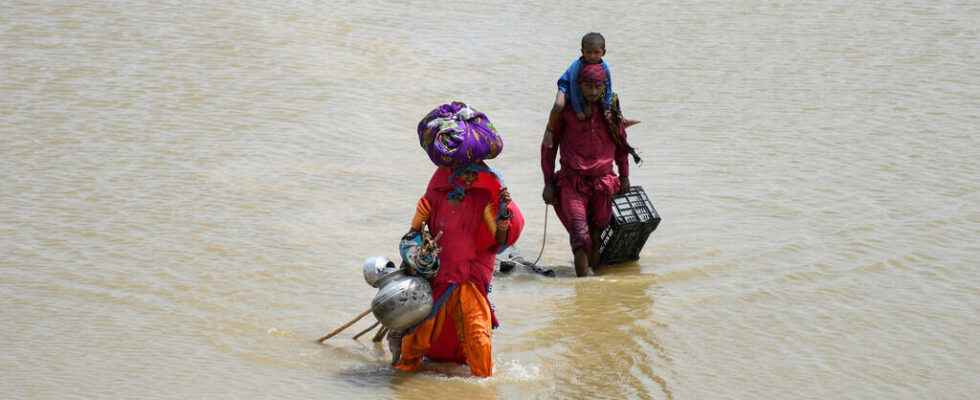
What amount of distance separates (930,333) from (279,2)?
39.6 feet

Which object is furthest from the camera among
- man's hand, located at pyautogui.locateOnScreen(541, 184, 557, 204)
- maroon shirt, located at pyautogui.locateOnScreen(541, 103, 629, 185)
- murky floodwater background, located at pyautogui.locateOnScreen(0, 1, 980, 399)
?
man's hand, located at pyautogui.locateOnScreen(541, 184, 557, 204)

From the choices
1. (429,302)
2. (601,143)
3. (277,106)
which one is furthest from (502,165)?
(429,302)

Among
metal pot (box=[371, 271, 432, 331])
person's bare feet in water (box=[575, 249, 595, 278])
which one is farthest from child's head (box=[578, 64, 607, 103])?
metal pot (box=[371, 271, 432, 331])

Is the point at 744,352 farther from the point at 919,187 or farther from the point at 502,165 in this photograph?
the point at 502,165

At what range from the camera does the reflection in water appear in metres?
7.70

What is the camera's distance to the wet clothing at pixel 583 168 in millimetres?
9664

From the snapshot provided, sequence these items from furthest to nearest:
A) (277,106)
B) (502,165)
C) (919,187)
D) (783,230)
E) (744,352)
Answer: (277,106) < (502,165) < (919,187) < (783,230) < (744,352)

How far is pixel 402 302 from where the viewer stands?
725 cm

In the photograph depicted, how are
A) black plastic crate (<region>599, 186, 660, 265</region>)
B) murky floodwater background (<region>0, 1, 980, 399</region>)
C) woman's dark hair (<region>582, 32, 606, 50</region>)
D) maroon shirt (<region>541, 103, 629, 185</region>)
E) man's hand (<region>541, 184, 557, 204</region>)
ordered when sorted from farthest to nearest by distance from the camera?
black plastic crate (<region>599, 186, 660, 265</region>), man's hand (<region>541, 184, 557, 204</region>), maroon shirt (<region>541, 103, 629, 185</region>), woman's dark hair (<region>582, 32, 606, 50</region>), murky floodwater background (<region>0, 1, 980, 399</region>)

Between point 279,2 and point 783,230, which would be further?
point 279,2

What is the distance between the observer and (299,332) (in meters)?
8.37

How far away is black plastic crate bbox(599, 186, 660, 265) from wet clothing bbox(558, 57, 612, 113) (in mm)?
802

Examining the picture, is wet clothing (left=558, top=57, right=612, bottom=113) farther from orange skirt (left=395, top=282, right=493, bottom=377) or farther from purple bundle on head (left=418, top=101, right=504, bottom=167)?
orange skirt (left=395, top=282, right=493, bottom=377)

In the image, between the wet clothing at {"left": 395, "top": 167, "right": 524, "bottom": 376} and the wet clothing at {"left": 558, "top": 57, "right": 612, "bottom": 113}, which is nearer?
the wet clothing at {"left": 395, "top": 167, "right": 524, "bottom": 376}
